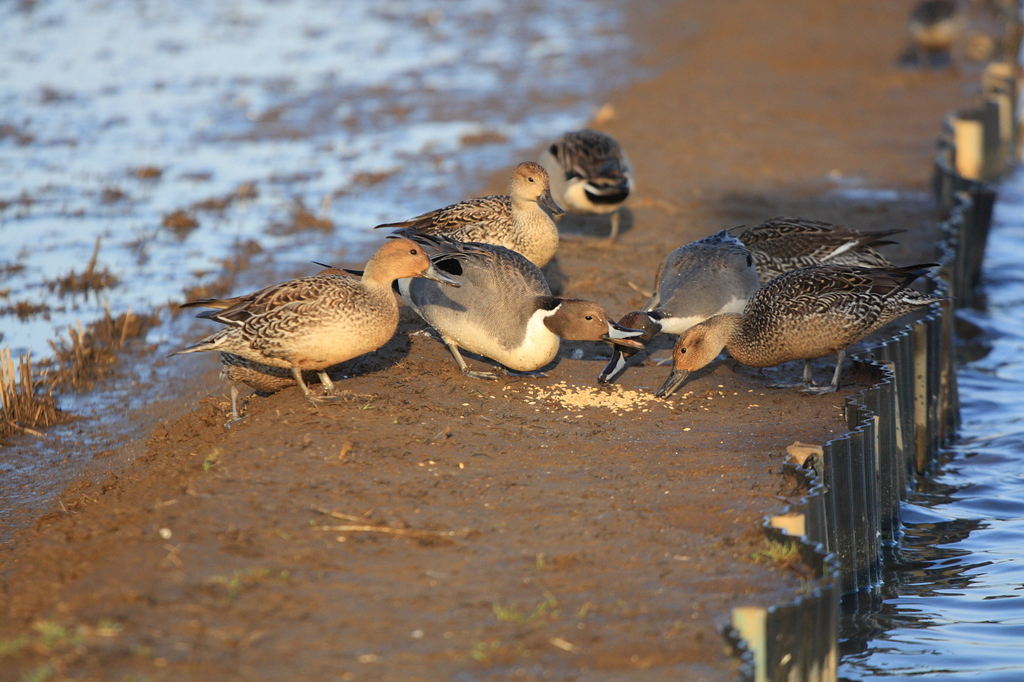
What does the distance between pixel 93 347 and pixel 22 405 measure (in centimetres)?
94

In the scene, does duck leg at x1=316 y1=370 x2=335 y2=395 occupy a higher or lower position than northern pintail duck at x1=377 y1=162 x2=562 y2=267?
lower

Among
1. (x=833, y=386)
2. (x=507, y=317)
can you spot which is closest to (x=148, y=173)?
(x=507, y=317)

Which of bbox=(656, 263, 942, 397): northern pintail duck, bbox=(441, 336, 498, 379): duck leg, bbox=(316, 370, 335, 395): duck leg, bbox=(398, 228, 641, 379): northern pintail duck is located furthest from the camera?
bbox=(441, 336, 498, 379): duck leg

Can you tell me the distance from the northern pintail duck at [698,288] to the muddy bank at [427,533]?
32 centimetres

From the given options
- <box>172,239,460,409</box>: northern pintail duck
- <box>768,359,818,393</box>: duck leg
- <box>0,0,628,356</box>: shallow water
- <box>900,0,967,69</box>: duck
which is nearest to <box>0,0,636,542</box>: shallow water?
<box>0,0,628,356</box>: shallow water

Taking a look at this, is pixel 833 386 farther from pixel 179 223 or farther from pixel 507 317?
pixel 179 223

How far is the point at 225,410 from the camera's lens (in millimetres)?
5770

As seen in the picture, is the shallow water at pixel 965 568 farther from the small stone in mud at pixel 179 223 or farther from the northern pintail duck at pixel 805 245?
the small stone in mud at pixel 179 223

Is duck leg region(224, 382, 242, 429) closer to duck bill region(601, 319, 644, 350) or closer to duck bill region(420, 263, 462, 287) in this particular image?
duck bill region(420, 263, 462, 287)

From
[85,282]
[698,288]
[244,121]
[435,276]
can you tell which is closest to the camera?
[435,276]

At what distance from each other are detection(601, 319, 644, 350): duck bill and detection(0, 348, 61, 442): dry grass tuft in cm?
359

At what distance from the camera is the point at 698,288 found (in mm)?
6770

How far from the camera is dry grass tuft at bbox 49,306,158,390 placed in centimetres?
719

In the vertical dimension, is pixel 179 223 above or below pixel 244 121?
below
